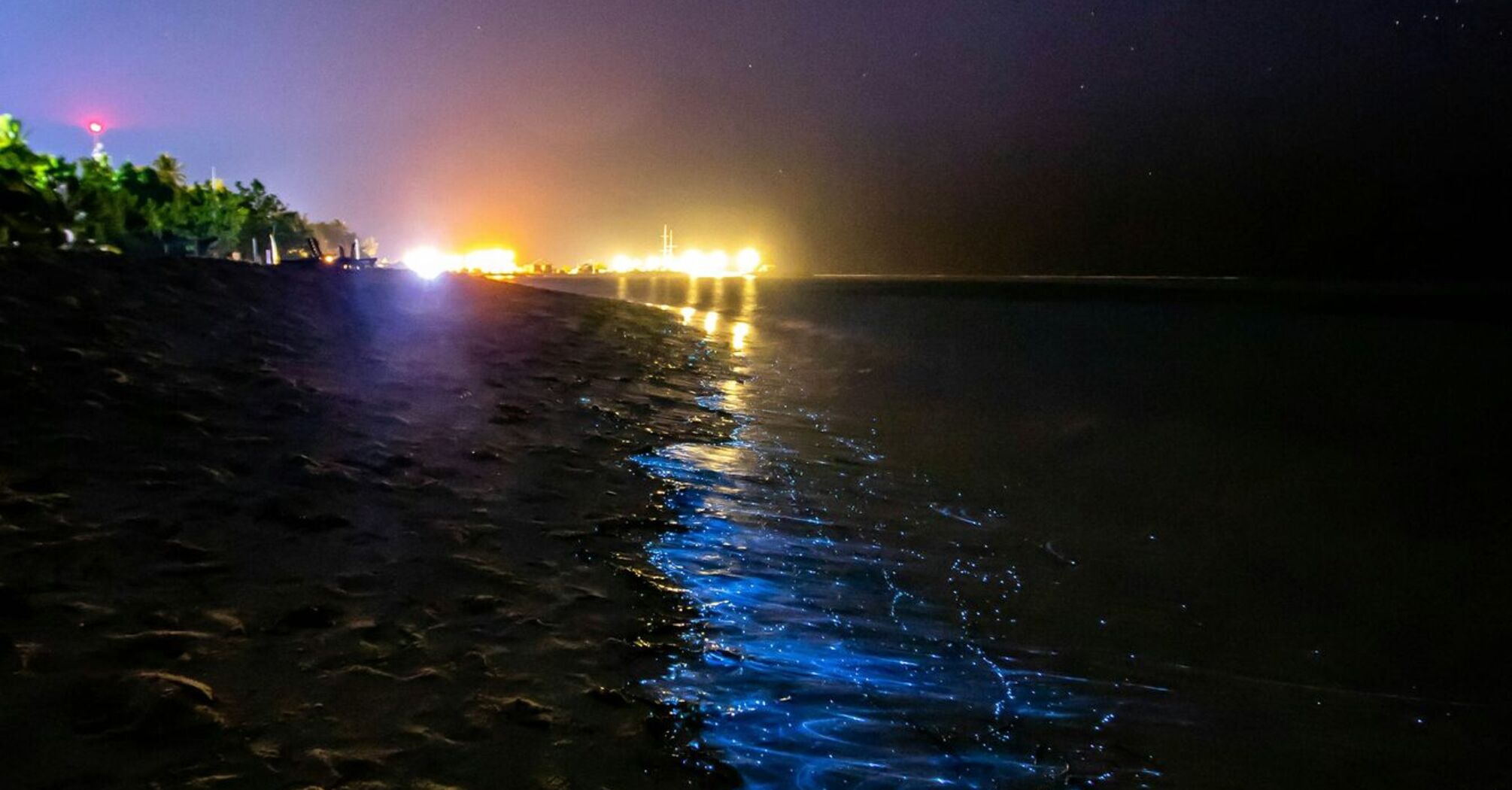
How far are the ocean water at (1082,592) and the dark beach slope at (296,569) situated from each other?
68 centimetres

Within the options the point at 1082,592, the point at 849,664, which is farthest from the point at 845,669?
the point at 1082,592

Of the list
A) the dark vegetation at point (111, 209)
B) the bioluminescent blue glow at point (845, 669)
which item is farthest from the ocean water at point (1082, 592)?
Answer: the dark vegetation at point (111, 209)

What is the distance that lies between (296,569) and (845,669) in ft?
11.1

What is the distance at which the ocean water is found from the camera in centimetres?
445

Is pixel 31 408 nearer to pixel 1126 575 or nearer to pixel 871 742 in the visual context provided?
pixel 871 742

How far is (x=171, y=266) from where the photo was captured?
14.5 m

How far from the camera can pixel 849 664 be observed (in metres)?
5.07

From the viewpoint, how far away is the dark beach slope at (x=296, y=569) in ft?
11.9

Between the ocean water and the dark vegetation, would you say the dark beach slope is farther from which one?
the dark vegetation

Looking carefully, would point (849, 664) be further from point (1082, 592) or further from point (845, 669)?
point (1082, 592)

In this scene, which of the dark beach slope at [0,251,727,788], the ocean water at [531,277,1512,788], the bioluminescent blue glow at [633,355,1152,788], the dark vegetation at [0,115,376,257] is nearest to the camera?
the dark beach slope at [0,251,727,788]

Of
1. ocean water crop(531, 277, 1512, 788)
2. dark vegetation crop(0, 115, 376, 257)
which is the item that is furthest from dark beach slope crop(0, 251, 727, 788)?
dark vegetation crop(0, 115, 376, 257)

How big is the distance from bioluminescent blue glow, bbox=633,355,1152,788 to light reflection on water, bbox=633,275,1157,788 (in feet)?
0.04

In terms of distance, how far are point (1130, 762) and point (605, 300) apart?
28.1 meters
